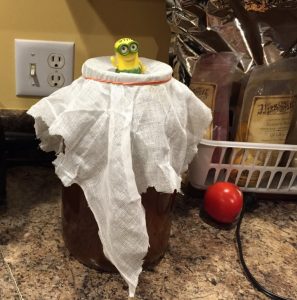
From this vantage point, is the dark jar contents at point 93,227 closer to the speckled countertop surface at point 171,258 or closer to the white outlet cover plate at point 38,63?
the speckled countertop surface at point 171,258

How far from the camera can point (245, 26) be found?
69 centimetres

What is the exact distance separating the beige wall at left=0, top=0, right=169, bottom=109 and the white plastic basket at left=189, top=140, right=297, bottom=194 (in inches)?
9.4

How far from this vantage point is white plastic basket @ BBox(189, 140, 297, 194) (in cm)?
69

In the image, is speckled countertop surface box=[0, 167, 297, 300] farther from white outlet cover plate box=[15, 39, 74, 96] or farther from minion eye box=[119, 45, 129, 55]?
minion eye box=[119, 45, 129, 55]

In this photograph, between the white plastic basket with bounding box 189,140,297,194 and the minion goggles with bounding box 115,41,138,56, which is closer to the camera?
the minion goggles with bounding box 115,41,138,56

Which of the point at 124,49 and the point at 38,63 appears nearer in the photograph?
the point at 124,49

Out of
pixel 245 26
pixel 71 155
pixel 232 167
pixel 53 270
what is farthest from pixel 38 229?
pixel 245 26

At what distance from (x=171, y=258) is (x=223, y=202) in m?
0.13

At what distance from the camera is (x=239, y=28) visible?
2.26 feet

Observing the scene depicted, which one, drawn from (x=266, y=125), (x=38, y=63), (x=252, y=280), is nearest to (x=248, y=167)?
(x=266, y=125)

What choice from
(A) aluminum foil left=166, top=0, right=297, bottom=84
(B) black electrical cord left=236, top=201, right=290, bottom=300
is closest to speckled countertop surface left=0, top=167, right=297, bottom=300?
(B) black electrical cord left=236, top=201, right=290, bottom=300

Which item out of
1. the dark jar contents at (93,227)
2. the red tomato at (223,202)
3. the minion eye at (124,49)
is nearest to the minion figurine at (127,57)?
the minion eye at (124,49)

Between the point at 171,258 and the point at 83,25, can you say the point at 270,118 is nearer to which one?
the point at 171,258

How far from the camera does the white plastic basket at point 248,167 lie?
2.28ft
